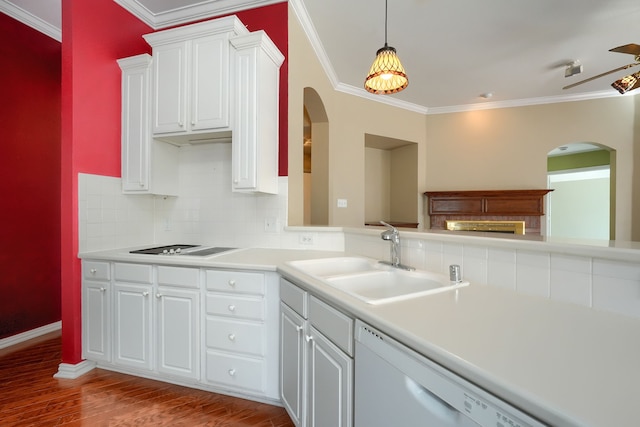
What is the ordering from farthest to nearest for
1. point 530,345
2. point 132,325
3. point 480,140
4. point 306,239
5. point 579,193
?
point 579,193 → point 480,140 → point 306,239 → point 132,325 → point 530,345

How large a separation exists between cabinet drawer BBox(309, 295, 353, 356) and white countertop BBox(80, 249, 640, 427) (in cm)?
5

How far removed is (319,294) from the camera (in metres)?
→ 1.18

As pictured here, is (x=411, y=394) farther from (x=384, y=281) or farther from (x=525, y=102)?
(x=525, y=102)

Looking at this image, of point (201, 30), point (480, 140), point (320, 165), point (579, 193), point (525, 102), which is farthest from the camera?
point (579, 193)

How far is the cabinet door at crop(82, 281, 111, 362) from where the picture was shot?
6.64 ft

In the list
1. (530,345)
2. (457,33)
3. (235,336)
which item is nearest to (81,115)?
(235,336)

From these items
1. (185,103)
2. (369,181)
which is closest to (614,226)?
(369,181)

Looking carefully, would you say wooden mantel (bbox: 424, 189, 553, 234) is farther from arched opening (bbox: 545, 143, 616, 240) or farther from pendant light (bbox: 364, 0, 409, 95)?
pendant light (bbox: 364, 0, 409, 95)

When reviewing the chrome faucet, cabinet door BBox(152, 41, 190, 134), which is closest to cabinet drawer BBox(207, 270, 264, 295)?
the chrome faucet

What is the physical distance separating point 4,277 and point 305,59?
3338mm

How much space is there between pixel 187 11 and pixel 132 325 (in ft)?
8.80

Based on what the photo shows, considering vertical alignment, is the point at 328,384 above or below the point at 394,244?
below

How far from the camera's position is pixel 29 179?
8.58 ft

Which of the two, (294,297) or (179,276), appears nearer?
(294,297)
